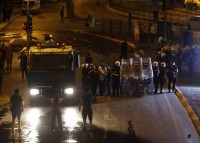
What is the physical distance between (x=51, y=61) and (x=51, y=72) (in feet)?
1.64

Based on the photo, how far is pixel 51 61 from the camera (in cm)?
2538

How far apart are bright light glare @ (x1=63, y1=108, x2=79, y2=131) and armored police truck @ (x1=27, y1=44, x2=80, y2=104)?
91cm

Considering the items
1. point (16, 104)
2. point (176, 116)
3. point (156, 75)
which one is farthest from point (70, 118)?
point (156, 75)

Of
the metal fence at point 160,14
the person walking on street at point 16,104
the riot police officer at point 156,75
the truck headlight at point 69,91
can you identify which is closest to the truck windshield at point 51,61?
the truck headlight at point 69,91

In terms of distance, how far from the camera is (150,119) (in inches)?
894

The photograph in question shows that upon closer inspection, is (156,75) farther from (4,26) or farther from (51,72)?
(4,26)

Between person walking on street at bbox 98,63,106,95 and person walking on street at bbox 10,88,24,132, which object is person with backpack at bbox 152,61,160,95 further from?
person walking on street at bbox 10,88,24,132

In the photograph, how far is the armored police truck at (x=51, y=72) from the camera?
24.8 m

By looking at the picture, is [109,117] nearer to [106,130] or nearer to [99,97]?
[106,130]

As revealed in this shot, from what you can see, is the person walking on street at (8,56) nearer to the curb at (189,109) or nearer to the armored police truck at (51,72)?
the armored police truck at (51,72)

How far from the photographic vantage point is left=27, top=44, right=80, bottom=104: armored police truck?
81.5 ft

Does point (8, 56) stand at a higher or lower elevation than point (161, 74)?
higher

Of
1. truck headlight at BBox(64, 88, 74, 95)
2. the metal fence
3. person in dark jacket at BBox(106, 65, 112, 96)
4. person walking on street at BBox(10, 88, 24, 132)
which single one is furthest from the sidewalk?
the metal fence

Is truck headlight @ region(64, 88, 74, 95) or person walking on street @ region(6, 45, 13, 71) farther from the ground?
person walking on street @ region(6, 45, 13, 71)
